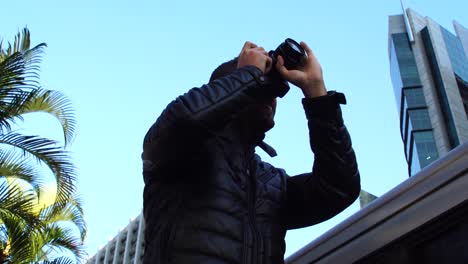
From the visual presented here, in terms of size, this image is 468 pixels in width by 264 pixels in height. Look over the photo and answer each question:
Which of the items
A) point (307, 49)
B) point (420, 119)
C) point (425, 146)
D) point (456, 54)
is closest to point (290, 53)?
point (307, 49)

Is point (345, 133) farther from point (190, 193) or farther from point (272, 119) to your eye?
point (190, 193)

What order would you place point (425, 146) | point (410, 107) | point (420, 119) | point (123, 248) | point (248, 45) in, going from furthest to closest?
point (123, 248) < point (410, 107) < point (420, 119) < point (425, 146) < point (248, 45)

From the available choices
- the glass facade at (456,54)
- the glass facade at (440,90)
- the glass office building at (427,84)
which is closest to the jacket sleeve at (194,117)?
the glass facade at (440,90)

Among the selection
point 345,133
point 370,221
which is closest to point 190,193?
point 345,133

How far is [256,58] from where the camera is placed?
90.7 inches

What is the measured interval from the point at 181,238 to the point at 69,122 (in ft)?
28.6

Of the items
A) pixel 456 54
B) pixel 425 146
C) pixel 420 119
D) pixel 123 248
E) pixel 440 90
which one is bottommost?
pixel 425 146

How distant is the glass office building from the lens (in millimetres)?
61719

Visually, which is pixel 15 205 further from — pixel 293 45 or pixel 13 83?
pixel 293 45

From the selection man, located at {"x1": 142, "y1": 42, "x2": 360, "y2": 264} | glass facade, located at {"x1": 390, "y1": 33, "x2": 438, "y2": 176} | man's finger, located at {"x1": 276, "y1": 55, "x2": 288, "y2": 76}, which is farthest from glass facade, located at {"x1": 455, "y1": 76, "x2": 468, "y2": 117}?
man's finger, located at {"x1": 276, "y1": 55, "x2": 288, "y2": 76}

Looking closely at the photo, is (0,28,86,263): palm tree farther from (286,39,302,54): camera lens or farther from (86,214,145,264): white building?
(86,214,145,264): white building

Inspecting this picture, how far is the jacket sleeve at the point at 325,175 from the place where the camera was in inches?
89.2

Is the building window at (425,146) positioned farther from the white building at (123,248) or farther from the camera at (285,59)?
the camera at (285,59)

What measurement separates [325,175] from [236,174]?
1.16 ft
